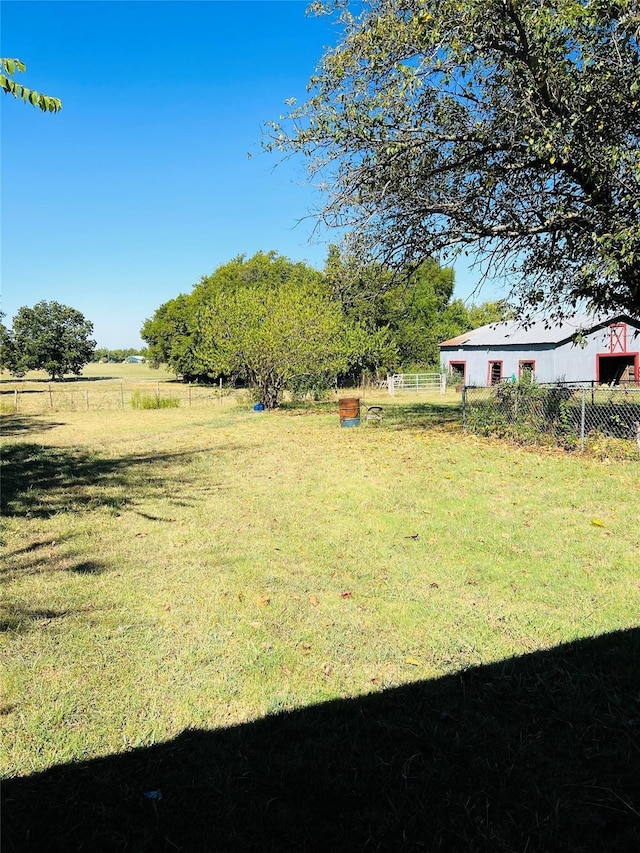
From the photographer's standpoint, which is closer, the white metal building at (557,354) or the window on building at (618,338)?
the window on building at (618,338)

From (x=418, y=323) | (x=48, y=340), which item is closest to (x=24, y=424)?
(x=418, y=323)

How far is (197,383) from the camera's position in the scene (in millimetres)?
62875

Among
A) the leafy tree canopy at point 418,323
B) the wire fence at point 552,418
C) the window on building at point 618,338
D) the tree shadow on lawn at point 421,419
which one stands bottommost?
the tree shadow on lawn at point 421,419

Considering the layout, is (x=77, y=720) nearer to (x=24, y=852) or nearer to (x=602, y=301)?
(x=24, y=852)

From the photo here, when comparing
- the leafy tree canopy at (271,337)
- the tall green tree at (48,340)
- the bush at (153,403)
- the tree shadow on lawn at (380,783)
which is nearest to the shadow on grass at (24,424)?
the bush at (153,403)

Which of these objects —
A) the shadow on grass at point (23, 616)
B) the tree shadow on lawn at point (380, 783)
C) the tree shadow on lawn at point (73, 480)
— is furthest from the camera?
the tree shadow on lawn at point (73, 480)

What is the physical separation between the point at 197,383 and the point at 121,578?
59666 mm

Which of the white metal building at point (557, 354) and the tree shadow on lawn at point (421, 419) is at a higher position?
the white metal building at point (557, 354)

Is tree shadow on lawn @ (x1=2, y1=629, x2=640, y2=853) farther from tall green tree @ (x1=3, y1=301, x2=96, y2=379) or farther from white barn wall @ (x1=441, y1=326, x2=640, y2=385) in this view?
tall green tree @ (x1=3, y1=301, x2=96, y2=379)

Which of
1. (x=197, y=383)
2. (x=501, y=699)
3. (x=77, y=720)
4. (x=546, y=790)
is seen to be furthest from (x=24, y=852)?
(x=197, y=383)

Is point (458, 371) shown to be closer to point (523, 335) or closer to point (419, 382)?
point (419, 382)

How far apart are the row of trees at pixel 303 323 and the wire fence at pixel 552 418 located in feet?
8.99

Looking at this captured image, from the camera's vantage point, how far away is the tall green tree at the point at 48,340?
65688 millimetres

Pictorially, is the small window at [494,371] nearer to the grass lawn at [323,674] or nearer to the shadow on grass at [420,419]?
the shadow on grass at [420,419]
